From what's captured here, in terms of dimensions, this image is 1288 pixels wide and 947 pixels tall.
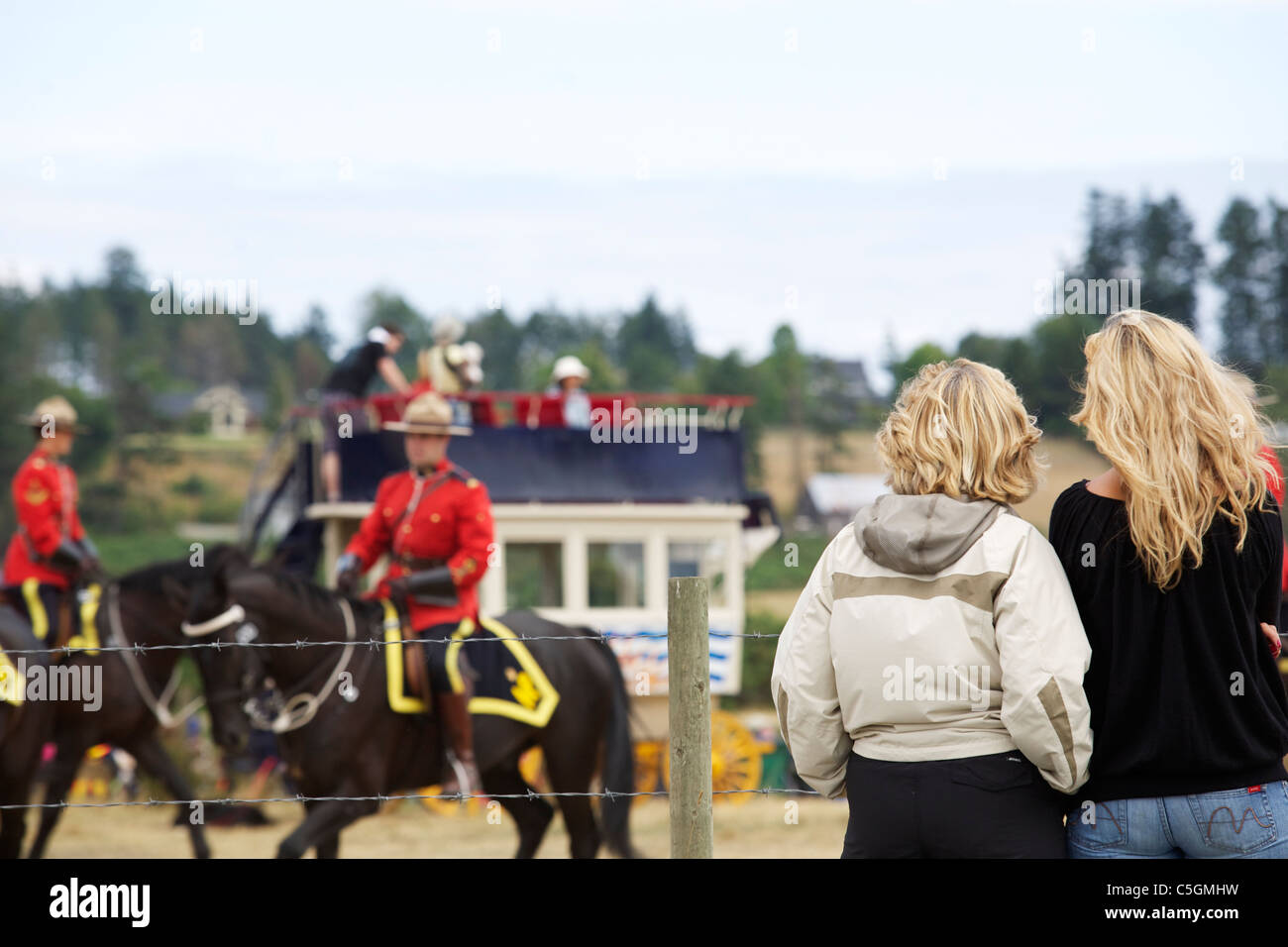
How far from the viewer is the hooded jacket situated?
2.90 m

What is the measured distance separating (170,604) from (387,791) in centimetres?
285

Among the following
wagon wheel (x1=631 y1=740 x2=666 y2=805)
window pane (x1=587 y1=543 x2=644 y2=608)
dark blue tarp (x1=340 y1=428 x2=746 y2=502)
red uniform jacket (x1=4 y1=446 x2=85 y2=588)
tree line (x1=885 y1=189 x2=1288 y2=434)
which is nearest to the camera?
red uniform jacket (x1=4 y1=446 x2=85 y2=588)

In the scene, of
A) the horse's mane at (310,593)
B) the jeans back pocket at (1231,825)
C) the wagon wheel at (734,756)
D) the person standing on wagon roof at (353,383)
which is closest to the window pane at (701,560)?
the wagon wheel at (734,756)

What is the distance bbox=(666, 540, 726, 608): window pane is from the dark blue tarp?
1.50 ft

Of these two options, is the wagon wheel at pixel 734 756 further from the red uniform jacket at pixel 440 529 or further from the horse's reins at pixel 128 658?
the red uniform jacket at pixel 440 529

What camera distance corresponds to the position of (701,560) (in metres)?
14.1

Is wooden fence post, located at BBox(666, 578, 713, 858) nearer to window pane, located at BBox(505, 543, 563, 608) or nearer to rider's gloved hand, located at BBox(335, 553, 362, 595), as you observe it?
rider's gloved hand, located at BBox(335, 553, 362, 595)

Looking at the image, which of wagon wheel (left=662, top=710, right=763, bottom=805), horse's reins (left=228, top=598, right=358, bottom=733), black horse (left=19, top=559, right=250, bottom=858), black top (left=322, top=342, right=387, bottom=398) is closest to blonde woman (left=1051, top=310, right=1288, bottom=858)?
horse's reins (left=228, top=598, right=358, bottom=733)

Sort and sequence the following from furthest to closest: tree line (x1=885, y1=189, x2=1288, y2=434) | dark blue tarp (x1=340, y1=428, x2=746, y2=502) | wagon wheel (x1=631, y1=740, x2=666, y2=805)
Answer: tree line (x1=885, y1=189, x2=1288, y2=434) < dark blue tarp (x1=340, y1=428, x2=746, y2=502) < wagon wheel (x1=631, y1=740, x2=666, y2=805)

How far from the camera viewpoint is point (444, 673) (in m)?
7.45

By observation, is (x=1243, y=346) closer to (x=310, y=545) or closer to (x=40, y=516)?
(x=310, y=545)

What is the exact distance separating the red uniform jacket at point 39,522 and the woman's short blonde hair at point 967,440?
7755mm

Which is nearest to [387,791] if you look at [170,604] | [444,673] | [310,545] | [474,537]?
[444,673]
